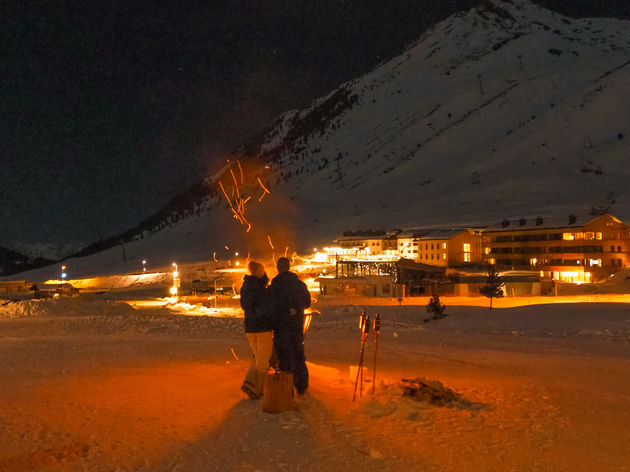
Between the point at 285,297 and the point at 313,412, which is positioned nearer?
the point at 313,412

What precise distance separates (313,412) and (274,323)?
1.34 metres

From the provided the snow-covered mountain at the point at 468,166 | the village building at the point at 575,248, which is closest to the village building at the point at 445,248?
the village building at the point at 575,248

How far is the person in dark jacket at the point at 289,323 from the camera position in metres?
7.58

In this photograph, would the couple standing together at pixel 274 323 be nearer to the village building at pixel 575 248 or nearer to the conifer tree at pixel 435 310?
the conifer tree at pixel 435 310

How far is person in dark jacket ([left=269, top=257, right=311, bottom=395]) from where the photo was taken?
7.58 metres

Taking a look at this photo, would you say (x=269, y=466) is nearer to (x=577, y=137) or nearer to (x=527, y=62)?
(x=577, y=137)

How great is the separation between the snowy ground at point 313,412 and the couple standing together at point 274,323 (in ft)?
1.51

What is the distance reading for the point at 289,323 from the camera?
25.1 ft

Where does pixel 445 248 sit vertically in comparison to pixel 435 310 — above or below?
above

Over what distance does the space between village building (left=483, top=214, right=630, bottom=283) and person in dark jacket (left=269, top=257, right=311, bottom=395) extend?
5733 centimetres

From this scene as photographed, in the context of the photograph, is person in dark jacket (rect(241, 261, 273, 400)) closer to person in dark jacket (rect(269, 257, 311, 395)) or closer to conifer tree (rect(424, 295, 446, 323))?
person in dark jacket (rect(269, 257, 311, 395))

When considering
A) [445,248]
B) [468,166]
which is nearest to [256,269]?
[445,248]

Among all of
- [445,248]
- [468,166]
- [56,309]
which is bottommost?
[56,309]

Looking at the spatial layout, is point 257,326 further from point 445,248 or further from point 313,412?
point 445,248
